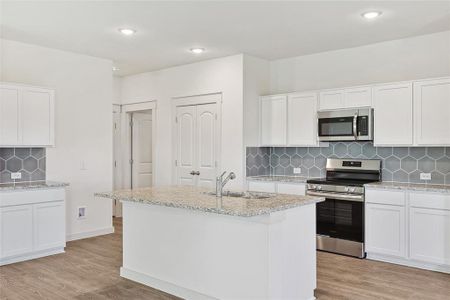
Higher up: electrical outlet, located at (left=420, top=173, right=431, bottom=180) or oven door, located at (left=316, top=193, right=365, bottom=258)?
electrical outlet, located at (left=420, top=173, right=431, bottom=180)

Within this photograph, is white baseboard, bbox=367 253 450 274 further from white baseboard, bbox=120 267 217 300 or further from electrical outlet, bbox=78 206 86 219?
electrical outlet, bbox=78 206 86 219

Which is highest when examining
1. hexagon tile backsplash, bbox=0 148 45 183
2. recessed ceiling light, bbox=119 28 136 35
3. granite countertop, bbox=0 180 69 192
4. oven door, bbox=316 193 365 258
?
recessed ceiling light, bbox=119 28 136 35

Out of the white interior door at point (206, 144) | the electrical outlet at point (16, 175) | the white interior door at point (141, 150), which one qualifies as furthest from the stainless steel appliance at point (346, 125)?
the electrical outlet at point (16, 175)

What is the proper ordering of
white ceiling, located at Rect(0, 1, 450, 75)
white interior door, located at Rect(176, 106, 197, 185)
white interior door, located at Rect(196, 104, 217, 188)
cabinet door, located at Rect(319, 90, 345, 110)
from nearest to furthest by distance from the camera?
white ceiling, located at Rect(0, 1, 450, 75)
cabinet door, located at Rect(319, 90, 345, 110)
white interior door, located at Rect(196, 104, 217, 188)
white interior door, located at Rect(176, 106, 197, 185)

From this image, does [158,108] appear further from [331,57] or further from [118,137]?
[331,57]

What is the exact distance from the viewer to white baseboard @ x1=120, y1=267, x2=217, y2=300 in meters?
3.36

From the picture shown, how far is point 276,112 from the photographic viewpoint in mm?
5688

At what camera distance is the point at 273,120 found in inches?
225

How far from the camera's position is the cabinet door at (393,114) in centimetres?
446

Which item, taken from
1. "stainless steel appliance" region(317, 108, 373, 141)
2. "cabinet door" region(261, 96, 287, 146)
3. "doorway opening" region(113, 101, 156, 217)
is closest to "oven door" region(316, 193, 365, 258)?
"stainless steel appliance" region(317, 108, 373, 141)

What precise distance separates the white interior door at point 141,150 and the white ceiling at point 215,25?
204cm

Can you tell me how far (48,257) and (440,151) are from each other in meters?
4.90

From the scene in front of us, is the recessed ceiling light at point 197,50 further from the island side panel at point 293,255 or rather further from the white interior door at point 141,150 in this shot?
the island side panel at point 293,255

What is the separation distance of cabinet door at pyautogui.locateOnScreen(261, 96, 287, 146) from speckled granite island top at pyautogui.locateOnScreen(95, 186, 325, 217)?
2057 millimetres
